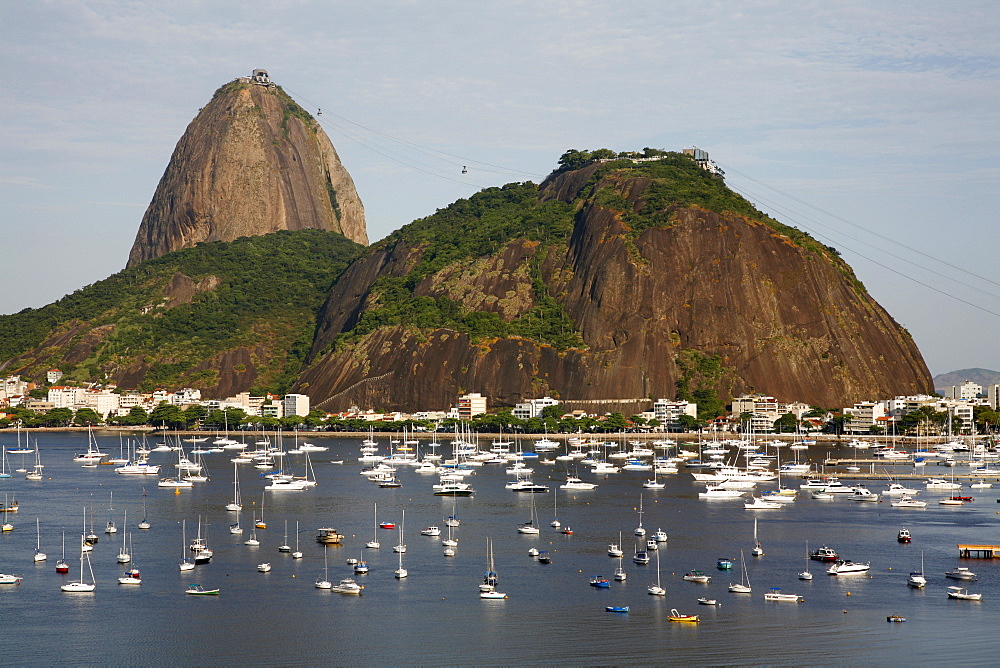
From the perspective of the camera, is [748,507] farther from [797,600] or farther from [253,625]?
[253,625]

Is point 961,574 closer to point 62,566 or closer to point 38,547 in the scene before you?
point 62,566

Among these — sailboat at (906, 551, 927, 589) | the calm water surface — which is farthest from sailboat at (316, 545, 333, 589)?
sailboat at (906, 551, 927, 589)

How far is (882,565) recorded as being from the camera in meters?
80.4

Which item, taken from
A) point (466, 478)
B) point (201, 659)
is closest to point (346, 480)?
point (466, 478)

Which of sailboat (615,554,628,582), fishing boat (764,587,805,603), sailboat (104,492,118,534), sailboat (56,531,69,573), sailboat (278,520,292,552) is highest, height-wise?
sailboat (104,492,118,534)

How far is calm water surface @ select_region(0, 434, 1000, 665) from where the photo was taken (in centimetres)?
5912

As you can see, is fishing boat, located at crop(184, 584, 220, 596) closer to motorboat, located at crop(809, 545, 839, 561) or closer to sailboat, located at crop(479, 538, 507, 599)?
sailboat, located at crop(479, 538, 507, 599)

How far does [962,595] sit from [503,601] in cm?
2535

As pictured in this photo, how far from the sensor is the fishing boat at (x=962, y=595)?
69562mm

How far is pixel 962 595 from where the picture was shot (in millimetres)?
70000

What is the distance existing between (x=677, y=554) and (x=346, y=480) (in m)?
58.7

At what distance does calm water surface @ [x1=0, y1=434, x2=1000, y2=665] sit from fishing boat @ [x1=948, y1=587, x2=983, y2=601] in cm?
62

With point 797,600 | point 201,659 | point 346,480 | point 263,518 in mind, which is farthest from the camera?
point 346,480

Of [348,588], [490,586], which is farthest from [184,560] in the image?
[490,586]
